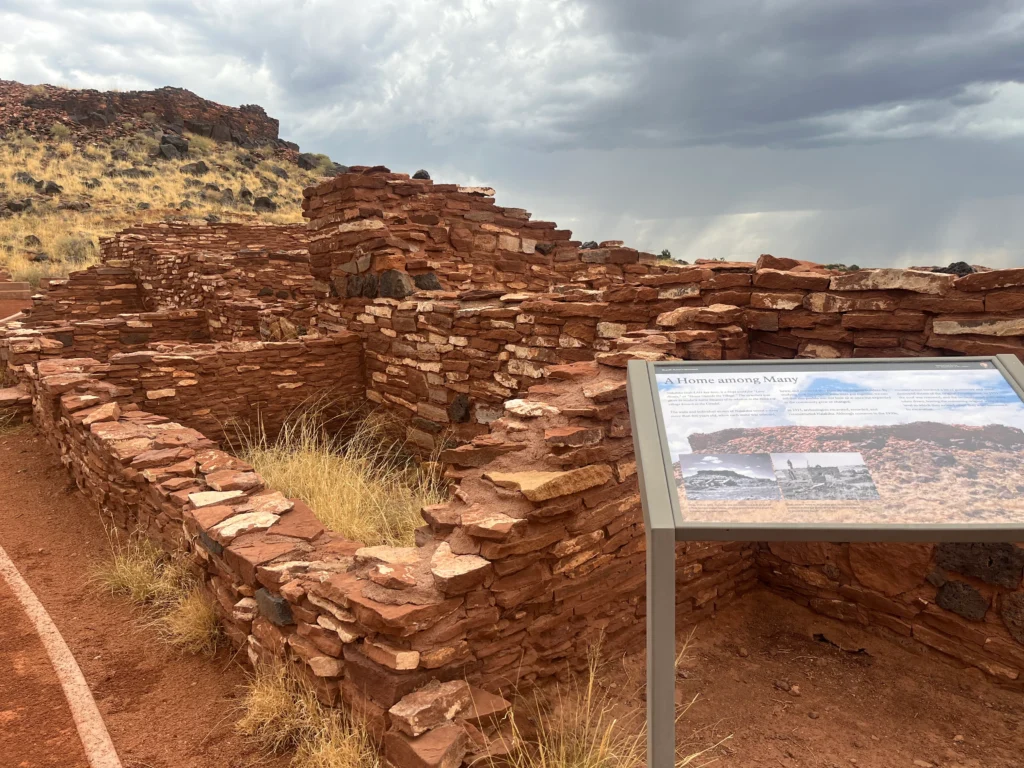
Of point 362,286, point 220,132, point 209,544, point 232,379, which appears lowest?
point 209,544

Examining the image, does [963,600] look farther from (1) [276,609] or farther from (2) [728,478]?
(1) [276,609]

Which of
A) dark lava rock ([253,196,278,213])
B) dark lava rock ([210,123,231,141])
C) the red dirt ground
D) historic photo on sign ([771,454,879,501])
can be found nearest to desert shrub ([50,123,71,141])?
dark lava rock ([210,123,231,141])

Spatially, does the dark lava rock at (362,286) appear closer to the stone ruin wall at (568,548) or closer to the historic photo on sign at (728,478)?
the stone ruin wall at (568,548)

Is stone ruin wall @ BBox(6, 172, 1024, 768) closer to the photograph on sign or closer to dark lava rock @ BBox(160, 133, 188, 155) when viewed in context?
the photograph on sign

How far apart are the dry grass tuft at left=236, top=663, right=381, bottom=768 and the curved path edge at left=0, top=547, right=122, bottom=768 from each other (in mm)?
627

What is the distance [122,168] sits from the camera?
29.3m

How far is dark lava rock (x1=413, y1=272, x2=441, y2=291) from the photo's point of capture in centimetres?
788

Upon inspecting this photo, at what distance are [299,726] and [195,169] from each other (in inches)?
1328

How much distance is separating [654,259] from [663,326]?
4.78 meters

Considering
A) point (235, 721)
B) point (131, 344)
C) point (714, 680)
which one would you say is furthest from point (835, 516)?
point (131, 344)

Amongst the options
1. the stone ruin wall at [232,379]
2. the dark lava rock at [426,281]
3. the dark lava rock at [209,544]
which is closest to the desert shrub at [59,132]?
the stone ruin wall at [232,379]

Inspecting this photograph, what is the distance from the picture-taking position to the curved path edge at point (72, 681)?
307 cm

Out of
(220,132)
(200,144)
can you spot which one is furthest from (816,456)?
(220,132)

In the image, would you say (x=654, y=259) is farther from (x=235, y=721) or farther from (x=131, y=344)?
(x=131, y=344)
